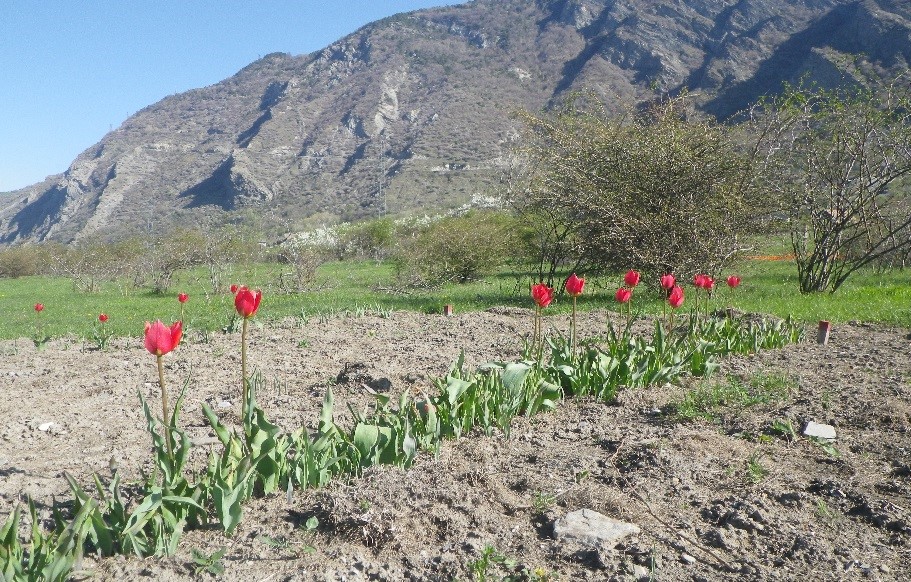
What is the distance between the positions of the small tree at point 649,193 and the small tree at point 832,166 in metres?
0.97

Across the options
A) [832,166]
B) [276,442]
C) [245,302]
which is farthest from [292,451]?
[832,166]

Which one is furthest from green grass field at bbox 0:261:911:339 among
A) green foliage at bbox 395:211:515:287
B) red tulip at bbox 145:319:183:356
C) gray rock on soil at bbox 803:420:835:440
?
red tulip at bbox 145:319:183:356

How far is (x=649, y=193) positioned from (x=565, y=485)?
8.17 meters

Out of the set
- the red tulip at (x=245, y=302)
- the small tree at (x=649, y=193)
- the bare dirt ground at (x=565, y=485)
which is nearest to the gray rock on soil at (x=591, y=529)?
the bare dirt ground at (x=565, y=485)

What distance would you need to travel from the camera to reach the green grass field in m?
9.20

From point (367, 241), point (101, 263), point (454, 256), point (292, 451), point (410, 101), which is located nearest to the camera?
point (292, 451)

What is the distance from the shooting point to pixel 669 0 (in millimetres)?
120312

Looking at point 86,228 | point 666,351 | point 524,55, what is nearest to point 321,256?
point 666,351

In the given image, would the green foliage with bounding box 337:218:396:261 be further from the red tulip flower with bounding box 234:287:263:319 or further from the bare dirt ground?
the red tulip flower with bounding box 234:287:263:319

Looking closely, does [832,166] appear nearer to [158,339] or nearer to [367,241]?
[158,339]

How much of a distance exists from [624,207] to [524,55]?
12469cm

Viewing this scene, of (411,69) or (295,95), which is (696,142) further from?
(295,95)

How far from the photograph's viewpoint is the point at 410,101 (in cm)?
12162

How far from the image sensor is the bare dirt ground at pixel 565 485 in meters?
2.31
